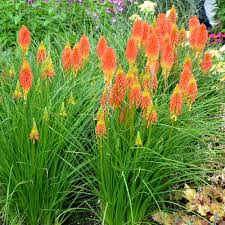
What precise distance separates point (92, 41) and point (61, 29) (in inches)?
48.9

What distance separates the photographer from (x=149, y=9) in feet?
18.5

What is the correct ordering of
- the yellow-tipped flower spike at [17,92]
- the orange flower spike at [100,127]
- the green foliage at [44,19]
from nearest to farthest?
the orange flower spike at [100,127]
the yellow-tipped flower spike at [17,92]
the green foliage at [44,19]

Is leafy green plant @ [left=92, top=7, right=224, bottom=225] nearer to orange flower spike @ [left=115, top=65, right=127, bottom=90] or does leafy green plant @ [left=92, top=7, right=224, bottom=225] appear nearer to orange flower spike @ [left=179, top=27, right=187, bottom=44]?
orange flower spike @ [left=115, top=65, right=127, bottom=90]

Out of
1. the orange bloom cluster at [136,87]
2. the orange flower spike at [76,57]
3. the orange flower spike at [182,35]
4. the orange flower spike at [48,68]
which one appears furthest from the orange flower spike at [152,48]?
the orange flower spike at [182,35]

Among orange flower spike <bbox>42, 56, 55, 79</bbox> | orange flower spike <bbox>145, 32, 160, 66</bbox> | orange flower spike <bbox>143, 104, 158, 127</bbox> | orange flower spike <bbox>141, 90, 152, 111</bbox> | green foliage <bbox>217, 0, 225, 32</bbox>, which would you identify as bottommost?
green foliage <bbox>217, 0, 225, 32</bbox>

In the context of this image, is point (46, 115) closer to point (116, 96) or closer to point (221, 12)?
point (116, 96)

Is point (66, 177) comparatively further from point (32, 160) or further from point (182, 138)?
point (182, 138)

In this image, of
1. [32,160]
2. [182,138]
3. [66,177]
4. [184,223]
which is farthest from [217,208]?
[32,160]

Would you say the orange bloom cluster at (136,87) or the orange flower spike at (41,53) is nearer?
the orange bloom cluster at (136,87)

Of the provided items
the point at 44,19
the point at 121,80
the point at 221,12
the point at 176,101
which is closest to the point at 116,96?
the point at 121,80

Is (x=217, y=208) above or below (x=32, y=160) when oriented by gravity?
below

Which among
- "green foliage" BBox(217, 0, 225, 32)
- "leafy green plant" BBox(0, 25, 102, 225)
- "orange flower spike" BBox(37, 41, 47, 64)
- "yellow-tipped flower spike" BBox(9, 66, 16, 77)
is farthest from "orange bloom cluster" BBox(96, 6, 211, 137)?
"green foliage" BBox(217, 0, 225, 32)

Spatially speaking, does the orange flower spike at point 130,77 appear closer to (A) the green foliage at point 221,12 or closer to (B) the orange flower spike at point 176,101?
(B) the orange flower spike at point 176,101

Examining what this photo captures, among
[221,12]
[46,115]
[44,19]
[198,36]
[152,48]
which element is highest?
[152,48]
